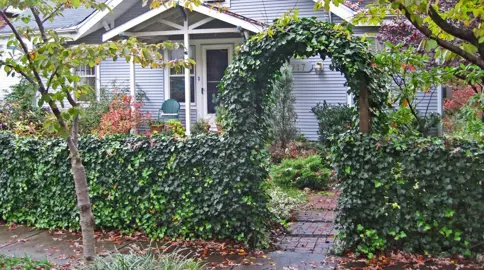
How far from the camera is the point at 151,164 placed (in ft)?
21.2

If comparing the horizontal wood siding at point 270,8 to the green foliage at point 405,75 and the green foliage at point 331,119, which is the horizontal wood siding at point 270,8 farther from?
the green foliage at point 405,75

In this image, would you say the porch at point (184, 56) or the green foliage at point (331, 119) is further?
the porch at point (184, 56)

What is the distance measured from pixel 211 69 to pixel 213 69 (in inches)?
2.6

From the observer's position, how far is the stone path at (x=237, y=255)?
18.0ft

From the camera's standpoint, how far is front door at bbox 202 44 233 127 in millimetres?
15367

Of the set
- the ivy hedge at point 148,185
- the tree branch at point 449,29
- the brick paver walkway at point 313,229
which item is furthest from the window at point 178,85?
the tree branch at point 449,29

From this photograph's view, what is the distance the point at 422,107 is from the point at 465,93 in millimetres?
1422

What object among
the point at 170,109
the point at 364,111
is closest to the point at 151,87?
the point at 170,109

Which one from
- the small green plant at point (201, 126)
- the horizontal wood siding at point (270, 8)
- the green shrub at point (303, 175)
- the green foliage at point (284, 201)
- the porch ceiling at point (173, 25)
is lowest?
the green foliage at point (284, 201)

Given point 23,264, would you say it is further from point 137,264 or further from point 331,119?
point 331,119

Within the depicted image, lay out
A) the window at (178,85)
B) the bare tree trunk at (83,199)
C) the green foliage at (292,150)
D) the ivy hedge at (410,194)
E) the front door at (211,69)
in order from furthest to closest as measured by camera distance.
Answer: the window at (178,85), the front door at (211,69), the green foliage at (292,150), the ivy hedge at (410,194), the bare tree trunk at (83,199)

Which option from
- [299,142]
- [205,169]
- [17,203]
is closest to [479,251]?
[205,169]

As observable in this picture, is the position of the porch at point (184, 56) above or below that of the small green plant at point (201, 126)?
above

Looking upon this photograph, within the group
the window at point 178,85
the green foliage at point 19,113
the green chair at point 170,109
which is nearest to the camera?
the green foliage at point 19,113
